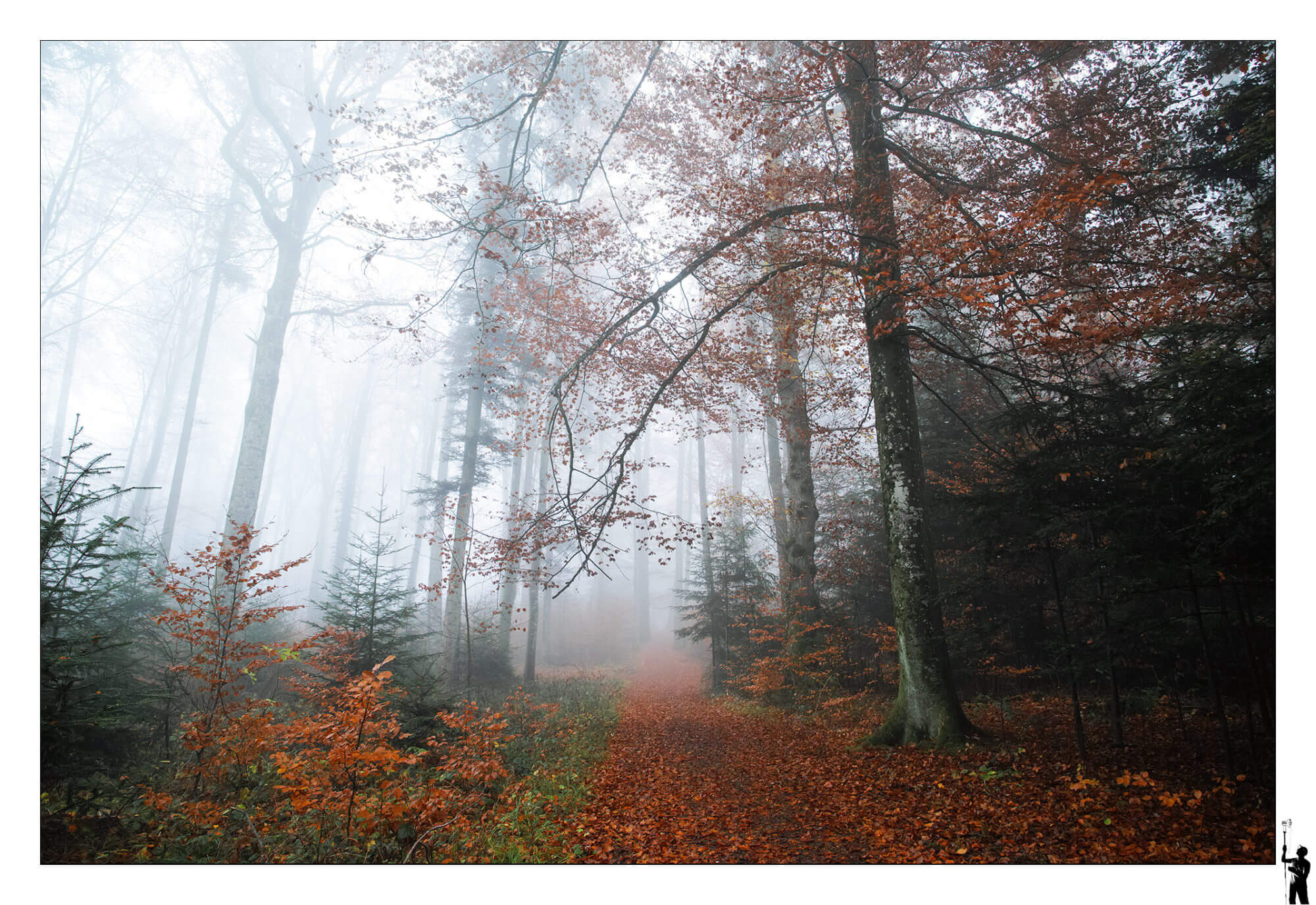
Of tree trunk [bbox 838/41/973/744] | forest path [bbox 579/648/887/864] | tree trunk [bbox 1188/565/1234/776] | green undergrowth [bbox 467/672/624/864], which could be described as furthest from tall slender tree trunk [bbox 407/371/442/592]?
tree trunk [bbox 1188/565/1234/776]

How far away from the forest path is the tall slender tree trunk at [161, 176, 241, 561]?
9.96 metres

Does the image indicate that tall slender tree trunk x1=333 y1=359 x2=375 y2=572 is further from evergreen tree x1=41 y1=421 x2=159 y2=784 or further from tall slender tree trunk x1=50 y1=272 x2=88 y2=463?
evergreen tree x1=41 y1=421 x2=159 y2=784

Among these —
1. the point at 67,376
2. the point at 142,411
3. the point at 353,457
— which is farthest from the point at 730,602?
the point at 142,411

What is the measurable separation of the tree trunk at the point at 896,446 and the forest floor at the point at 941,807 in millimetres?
407

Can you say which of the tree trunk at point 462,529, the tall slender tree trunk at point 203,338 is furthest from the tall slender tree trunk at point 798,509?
the tall slender tree trunk at point 203,338

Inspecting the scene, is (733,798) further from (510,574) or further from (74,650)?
(74,650)

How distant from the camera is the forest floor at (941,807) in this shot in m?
3.17

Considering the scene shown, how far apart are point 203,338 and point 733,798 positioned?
16.4 meters

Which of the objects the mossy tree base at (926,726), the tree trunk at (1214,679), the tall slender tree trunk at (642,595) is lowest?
the tall slender tree trunk at (642,595)

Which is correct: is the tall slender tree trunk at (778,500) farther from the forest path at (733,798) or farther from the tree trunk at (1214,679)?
the tree trunk at (1214,679)

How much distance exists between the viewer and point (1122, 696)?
231 inches
